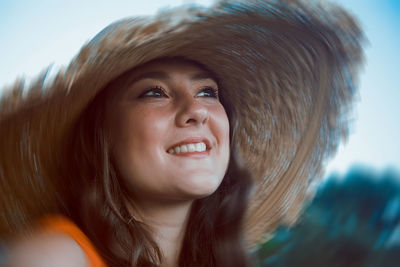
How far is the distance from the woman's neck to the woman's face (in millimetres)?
39

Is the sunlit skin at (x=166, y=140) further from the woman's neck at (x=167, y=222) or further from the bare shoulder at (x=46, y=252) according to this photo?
the bare shoulder at (x=46, y=252)

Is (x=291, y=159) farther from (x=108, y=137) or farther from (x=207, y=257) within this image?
(x=108, y=137)

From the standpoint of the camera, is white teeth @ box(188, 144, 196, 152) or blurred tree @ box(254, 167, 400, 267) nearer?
white teeth @ box(188, 144, 196, 152)

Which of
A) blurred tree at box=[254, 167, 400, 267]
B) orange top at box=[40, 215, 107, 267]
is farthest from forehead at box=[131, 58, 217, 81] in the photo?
blurred tree at box=[254, 167, 400, 267]

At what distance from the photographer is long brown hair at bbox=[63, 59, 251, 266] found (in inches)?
35.3

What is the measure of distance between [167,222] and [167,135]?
255 mm

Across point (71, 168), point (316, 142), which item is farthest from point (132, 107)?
point (316, 142)

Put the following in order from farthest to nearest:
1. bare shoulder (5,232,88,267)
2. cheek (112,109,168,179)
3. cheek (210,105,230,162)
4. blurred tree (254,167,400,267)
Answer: blurred tree (254,167,400,267) < cheek (210,105,230,162) < cheek (112,109,168,179) < bare shoulder (5,232,88,267)

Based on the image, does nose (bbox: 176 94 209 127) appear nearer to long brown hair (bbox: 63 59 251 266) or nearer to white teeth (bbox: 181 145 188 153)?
white teeth (bbox: 181 145 188 153)

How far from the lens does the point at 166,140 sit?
88 cm

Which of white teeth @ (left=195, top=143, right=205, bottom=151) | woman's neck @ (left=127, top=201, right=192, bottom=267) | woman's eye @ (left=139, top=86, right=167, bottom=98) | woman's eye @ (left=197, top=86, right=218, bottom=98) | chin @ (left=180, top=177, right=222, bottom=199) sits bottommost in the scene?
woman's neck @ (left=127, top=201, right=192, bottom=267)

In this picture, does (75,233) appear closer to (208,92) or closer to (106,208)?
(106,208)

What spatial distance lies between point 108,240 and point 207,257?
350 millimetres

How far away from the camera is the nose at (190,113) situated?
902mm
